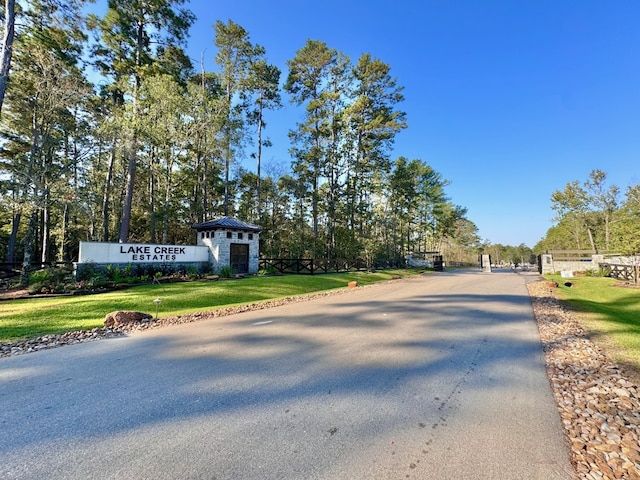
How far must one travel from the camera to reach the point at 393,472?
2.07 metres

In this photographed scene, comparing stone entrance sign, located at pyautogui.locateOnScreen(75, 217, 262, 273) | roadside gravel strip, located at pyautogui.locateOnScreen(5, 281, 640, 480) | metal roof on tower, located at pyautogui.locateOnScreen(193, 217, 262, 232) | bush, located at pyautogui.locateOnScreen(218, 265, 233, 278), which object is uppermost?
metal roof on tower, located at pyautogui.locateOnScreen(193, 217, 262, 232)

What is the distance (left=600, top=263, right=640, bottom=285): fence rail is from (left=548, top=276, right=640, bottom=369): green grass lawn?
1.02 meters

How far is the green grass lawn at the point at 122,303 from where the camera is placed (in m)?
6.59

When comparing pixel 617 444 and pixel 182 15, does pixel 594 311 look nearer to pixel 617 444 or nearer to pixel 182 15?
pixel 617 444

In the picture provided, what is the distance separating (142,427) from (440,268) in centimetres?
3382

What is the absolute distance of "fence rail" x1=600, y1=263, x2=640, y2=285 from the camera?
13180 millimetres

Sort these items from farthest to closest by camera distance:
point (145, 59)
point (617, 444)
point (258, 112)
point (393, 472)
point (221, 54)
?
point (258, 112)
point (221, 54)
point (145, 59)
point (617, 444)
point (393, 472)

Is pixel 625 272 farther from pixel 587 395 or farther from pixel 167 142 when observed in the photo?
pixel 167 142

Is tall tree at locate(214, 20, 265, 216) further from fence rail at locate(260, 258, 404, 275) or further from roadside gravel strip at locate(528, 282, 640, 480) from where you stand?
roadside gravel strip at locate(528, 282, 640, 480)

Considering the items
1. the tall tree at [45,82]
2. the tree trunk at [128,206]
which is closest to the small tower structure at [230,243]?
the tree trunk at [128,206]

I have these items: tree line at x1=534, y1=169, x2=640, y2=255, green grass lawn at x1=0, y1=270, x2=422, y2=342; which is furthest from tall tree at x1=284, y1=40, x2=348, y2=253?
tree line at x1=534, y1=169, x2=640, y2=255

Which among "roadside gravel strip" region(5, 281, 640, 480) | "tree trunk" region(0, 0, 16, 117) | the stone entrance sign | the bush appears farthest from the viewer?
the bush

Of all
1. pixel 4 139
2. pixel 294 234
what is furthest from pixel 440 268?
pixel 4 139

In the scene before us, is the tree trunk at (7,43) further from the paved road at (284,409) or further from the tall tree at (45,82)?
the paved road at (284,409)
